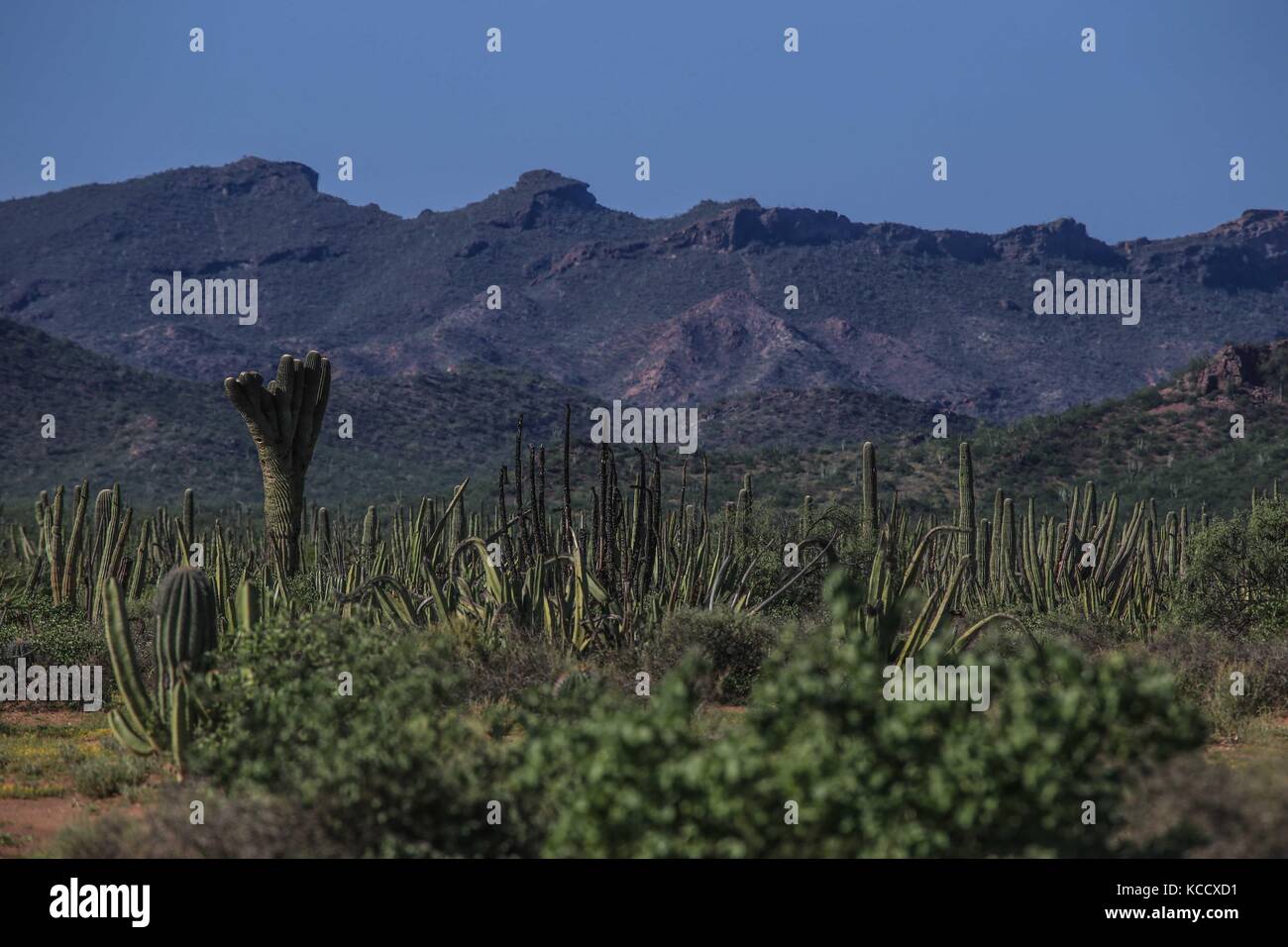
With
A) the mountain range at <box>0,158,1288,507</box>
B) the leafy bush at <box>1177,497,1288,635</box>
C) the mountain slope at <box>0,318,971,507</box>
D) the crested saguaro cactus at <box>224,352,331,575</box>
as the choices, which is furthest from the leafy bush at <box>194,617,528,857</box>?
the mountain range at <box>0,158,1288,507</box>

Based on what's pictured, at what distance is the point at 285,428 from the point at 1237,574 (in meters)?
9.72

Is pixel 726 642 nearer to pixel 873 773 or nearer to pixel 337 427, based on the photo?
pixel 873 773

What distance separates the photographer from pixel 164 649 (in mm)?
8789

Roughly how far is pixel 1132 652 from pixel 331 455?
5248 cm

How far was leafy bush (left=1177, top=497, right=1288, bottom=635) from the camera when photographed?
14.1m

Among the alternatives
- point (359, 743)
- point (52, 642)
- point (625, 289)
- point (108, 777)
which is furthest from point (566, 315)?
point (359, 743)

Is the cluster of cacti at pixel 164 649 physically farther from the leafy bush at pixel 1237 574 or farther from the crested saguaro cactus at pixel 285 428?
the leafy bush at pixel 1237 574

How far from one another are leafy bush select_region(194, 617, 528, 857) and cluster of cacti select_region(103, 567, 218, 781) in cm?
35

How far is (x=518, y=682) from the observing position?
406 inches

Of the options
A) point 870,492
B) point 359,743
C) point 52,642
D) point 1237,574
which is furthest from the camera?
point 870,492

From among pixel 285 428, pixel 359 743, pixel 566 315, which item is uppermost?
pixel 566 315

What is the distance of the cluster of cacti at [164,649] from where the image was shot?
8602 mm

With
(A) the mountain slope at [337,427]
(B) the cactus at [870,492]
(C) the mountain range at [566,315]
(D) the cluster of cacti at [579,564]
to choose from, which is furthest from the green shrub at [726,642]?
(C) the mountain range at [566,315]
